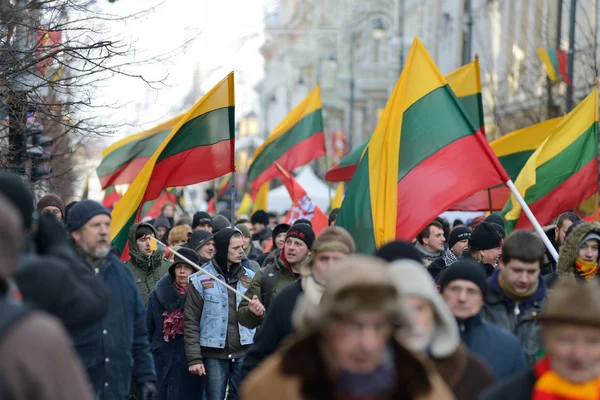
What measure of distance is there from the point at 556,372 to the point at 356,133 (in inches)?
2433

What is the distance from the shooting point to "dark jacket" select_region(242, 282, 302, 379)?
684 cm

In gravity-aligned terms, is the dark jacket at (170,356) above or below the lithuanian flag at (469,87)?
below

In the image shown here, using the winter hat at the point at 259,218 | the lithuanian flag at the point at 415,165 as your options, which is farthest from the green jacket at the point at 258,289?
the winter hat at the point at 259,218

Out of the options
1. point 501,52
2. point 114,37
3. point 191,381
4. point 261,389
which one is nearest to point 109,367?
point 261,389

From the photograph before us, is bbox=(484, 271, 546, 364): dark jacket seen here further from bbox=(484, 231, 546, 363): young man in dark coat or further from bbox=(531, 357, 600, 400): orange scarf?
bbox=(531, 357, 600, 400): orange scarf

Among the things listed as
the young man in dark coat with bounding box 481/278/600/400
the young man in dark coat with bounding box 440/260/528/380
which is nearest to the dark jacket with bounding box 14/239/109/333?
the young man in dark coat with bounding box 440/260/528/380

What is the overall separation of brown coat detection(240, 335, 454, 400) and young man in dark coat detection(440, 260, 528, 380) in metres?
1.59

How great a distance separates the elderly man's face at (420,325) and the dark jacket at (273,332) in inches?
69.4

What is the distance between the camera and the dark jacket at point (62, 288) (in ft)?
15.6

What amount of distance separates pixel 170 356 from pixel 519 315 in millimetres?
4662

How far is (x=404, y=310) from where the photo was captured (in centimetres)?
424

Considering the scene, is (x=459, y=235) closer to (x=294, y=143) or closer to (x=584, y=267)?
(x=584, y=267)

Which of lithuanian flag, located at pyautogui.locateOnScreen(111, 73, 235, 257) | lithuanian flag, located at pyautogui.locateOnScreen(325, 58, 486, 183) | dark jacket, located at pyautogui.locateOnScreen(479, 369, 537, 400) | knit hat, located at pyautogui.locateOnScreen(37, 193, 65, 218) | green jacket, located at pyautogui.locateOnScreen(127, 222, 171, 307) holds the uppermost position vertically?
lithuanian flag, located at pyautogui.locateOnScreen(325, 58, 486, 183)

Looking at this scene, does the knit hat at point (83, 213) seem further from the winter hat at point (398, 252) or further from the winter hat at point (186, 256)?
the winter hat at point (186, 256)
